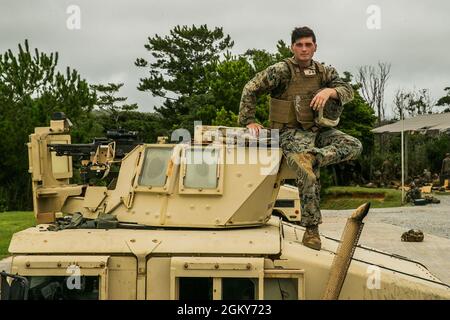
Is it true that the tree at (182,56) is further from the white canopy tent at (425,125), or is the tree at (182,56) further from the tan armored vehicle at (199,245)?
the tan armored vehicle at (199,245)

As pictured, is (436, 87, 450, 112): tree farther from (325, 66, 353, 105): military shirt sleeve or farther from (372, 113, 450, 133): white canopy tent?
(325, 66, 353, 105): military shirt sleeve

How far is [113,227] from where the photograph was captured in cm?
605

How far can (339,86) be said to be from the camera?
6.14 m

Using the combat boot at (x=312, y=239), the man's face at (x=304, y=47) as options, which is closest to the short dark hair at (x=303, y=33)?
the man's face at (x=304, y=47)

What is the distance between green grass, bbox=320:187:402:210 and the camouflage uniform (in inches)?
801

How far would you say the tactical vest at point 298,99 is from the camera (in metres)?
6.07

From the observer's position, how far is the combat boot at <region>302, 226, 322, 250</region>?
18.7 ft

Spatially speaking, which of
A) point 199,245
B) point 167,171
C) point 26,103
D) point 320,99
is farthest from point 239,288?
point 26,103

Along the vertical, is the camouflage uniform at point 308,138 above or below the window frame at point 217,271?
above

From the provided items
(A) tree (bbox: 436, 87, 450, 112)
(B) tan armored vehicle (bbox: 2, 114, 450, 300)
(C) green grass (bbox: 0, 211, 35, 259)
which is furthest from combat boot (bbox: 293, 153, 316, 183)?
(A) tree (bbox: 436, 87, 450, 112)

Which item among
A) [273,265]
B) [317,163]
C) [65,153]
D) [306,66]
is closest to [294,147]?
[317,163]

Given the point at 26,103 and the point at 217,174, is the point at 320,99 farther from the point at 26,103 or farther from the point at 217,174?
the point at 26,103

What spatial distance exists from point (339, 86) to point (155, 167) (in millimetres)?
1778

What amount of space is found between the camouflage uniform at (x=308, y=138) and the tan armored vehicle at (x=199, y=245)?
217 millimetres
